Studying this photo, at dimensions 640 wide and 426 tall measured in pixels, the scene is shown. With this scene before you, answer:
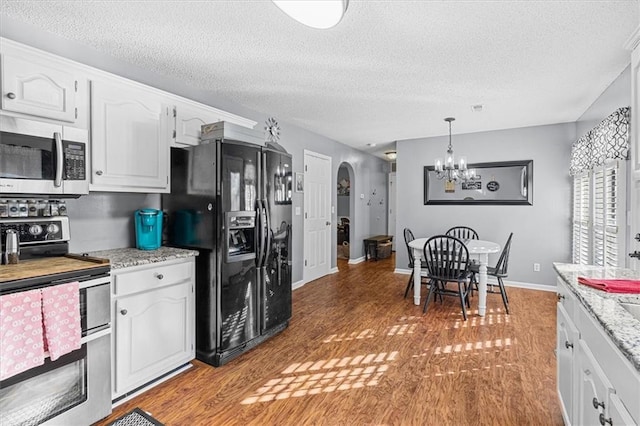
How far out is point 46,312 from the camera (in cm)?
164

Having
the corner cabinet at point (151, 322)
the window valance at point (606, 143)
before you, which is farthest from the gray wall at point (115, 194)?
the window valance at point (606, 143)

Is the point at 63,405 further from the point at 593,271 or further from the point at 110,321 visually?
the point at 593,271

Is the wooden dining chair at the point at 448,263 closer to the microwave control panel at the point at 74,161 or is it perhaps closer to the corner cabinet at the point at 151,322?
the corner cabinet at the point at 151,322

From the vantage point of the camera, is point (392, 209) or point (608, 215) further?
point (392, 209)

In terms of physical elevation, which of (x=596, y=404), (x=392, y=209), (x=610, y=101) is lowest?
(x=596, y=404)

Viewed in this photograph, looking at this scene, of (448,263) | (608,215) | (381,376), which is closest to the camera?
(381,376)

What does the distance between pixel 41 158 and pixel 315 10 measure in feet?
6.25

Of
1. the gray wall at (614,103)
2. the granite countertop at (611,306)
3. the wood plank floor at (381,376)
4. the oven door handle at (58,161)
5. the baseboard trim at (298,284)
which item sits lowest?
the wood plank floor at (381,376)

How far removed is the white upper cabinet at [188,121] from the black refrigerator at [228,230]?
125 millimetres

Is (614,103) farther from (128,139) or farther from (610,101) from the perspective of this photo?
(128,139)

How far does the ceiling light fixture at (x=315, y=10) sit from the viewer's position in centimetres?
114

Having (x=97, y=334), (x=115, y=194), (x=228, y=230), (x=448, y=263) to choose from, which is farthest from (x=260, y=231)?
(x=448, y=263)

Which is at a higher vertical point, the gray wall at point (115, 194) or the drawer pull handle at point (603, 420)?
the gray wall at point (115, 194)

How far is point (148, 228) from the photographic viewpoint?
2.61 m
